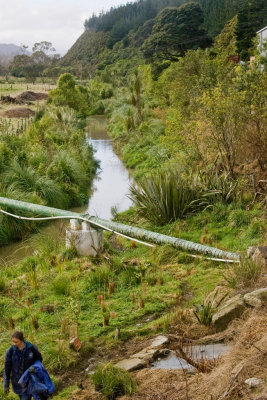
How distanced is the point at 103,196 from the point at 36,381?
41.3 feet

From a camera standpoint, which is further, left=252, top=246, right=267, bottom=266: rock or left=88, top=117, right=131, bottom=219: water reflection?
left=88, top=117, right=131, bottom=219: water reflection

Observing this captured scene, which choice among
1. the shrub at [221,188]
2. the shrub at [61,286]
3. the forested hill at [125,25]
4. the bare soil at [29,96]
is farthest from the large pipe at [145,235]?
the forested hill at [125,25]

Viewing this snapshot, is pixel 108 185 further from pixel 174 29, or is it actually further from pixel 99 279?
pixel 174 29

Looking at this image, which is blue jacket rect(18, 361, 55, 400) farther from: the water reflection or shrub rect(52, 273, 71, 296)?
the water reflection

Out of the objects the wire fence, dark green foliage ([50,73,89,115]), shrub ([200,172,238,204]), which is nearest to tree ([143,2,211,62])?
dark green foliage ([50,73,89,115])

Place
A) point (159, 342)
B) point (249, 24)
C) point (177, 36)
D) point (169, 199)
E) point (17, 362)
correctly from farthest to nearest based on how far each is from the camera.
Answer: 1. point (177, 36)
2. point (249, 24)
3. point (169, 199)
4. point (159, 342)
5. point (17, 362)

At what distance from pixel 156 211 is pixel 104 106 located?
38.3 m

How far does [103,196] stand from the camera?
660 inches

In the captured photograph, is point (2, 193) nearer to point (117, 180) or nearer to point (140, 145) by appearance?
point (117, 180)

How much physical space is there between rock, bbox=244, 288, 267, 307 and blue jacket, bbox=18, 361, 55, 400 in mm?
2534

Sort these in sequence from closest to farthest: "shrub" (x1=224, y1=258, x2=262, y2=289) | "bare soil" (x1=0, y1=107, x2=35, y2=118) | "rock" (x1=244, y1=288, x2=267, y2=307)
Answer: "rock" (x1=244, y1=288, x2=267, y2=307), "shrub" (x1=224, y1=258, x2=262, y2=289), "bare soil" (x1=0, y1=107, x2=35, y2=118)

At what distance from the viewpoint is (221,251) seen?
8.01m

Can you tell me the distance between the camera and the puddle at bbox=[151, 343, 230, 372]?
4.82 meters

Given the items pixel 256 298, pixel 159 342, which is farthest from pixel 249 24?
pixel 159 342
